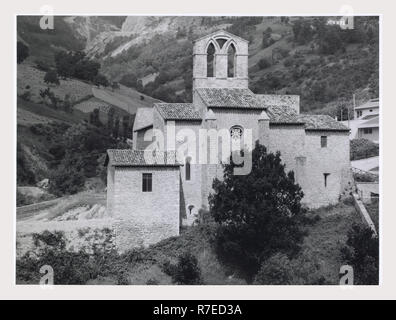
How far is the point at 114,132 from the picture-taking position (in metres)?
71.8

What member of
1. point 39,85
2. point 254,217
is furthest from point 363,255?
point 39,85

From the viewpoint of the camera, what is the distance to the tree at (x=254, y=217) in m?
34.1

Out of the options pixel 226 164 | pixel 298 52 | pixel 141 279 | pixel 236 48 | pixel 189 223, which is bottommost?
pixel 141 279

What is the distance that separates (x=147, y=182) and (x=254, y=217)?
611 cm

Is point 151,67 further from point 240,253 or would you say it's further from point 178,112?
point 240,253

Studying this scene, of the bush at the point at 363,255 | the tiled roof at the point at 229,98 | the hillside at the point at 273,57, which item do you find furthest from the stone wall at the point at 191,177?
the hillside at the point at 273,57

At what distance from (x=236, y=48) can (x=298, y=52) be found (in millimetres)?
64842

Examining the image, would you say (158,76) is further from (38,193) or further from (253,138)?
(253,138)

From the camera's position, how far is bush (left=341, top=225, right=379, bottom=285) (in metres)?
32.2

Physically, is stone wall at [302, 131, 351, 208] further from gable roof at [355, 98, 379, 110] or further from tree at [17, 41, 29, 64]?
tree at [17, 41, 29, 64]

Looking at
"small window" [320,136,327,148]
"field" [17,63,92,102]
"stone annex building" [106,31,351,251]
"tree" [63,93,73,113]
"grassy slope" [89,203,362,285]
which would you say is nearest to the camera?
"grassy slope" [89,203,362,285]

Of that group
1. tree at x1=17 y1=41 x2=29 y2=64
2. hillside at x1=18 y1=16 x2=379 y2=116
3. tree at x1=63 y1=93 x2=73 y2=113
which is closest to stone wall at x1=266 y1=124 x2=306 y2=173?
hillside at x1=18 y1=16 x2=379 y2=116

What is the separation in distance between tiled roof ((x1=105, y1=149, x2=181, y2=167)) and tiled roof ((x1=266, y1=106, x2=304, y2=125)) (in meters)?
7.57

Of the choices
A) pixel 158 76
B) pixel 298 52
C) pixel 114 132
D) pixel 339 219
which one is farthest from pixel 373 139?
pixel 158 76
